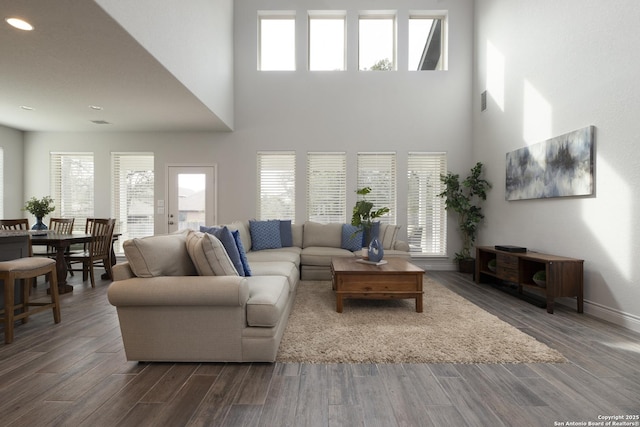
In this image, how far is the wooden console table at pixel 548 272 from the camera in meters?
3.50

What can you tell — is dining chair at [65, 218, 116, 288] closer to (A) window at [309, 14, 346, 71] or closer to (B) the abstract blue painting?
(A) window at [309, 14, 346, 71]

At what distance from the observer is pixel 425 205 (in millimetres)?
6297

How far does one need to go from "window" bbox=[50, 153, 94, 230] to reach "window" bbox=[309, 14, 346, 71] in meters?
4.85

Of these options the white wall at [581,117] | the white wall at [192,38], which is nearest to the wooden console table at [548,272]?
the white wall at [581,117]

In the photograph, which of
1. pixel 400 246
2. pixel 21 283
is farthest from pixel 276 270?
pixel 400 246

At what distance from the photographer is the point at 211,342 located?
2.26 m

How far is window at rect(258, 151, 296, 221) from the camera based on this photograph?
6316mm

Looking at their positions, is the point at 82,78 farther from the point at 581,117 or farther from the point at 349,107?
the point at 581,117

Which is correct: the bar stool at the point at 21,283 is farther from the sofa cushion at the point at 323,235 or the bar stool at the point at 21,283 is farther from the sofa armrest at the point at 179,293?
the sofa cushion at the point at 323,235

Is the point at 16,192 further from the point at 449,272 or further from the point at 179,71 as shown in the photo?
the point at 449,272

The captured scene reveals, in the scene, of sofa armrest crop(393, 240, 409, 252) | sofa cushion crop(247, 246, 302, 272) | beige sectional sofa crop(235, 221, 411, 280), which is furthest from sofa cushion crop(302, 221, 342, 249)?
sofa armrest crop(393, 240, 409, 252)

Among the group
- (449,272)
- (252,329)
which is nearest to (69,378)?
(252,329)

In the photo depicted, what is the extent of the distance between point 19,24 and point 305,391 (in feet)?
Result: 11.7

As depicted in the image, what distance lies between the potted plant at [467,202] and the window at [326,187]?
1857 millimetres
